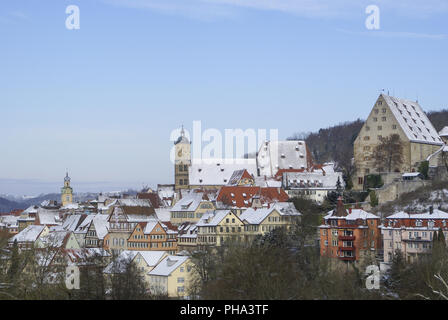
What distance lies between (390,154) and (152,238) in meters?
27.1

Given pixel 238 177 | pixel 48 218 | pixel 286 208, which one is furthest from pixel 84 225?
pixel 286 208

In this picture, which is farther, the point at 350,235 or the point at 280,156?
the point at 280,156

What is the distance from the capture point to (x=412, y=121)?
292 ft

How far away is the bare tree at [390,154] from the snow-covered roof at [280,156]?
32.8m

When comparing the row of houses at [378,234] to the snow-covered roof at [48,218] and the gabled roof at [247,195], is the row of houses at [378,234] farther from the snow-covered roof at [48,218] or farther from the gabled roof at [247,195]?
the snow-covered roof at [48,218]

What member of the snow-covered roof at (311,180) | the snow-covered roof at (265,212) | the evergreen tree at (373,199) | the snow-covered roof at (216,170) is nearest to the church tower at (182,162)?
the snow-covered roof at (216,170)

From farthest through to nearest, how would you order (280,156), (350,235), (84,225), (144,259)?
(280,156)
(84,225)
(144,259)
(350,235)

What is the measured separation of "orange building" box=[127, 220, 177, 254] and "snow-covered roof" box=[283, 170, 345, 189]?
61.7 ft

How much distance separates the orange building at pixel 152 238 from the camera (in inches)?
3479

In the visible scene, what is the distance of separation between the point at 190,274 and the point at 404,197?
72.6 ft

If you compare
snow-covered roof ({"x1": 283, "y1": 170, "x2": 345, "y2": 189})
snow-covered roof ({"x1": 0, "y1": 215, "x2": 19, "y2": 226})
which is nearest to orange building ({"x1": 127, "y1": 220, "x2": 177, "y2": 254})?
snow-covered roof ({"x1": 283, "y1": 170, "x2": 345, "y2": 189})

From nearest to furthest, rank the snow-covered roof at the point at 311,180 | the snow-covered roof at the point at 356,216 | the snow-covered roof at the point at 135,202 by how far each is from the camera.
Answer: the snow-covered roof at the point at 356,216, the snow-covered roof at the point at 311,180, the snow-covered roof at the point at 135,202

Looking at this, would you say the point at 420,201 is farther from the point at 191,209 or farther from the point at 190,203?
the point at 190,203
